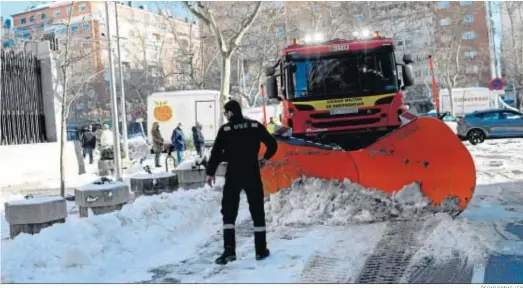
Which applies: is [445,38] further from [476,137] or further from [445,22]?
[476,137]

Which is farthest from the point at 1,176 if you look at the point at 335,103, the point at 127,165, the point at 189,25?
the point at 189,25

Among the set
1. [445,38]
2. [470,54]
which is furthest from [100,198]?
[470,54]

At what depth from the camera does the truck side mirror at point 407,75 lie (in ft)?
31.0

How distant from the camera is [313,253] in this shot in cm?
587

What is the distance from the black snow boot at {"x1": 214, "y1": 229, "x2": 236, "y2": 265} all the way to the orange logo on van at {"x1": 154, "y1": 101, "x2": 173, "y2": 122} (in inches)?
917

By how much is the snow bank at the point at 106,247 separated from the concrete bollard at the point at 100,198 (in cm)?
24

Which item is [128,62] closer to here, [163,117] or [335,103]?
[163,117]

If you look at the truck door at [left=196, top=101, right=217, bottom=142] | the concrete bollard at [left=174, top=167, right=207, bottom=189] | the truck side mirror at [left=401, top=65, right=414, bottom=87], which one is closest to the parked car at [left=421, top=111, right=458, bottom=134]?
the truck side mirror at [left=401, top=65, right=414, bottom=87]

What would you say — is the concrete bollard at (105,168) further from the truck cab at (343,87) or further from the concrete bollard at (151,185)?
the truck cab at (343,87)

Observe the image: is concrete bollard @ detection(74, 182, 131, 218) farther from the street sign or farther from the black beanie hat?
the street sign

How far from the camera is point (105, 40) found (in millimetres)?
18734

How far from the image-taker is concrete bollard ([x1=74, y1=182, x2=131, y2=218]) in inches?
309

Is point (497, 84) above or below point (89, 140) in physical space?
above

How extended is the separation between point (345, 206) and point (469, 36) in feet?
168
